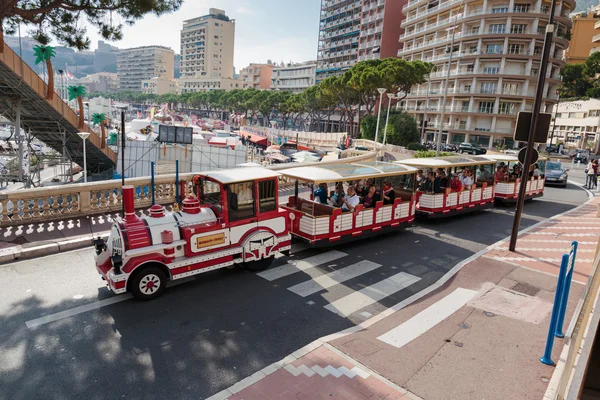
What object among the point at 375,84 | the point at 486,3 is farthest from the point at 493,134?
the point at 375,84

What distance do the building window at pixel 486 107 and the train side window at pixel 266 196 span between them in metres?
63.5

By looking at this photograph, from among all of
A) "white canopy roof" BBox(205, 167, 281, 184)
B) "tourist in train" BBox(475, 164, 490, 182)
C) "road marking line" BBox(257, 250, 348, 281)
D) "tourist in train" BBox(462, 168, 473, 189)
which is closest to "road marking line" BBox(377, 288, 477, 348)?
"road marking line" BBox(257, 250, 348, 281)

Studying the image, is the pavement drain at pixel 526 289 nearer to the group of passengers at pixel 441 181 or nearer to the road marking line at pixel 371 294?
the road marking line at pixel 371 294

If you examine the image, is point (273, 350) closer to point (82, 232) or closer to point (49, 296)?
point (49, 296)

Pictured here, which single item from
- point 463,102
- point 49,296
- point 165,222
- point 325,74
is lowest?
point 49,296

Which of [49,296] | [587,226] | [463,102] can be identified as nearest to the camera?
[49,296]

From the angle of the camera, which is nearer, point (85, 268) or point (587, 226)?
point (85, 268)

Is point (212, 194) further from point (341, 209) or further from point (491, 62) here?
point (491, 62)

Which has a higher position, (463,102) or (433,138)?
(463,102)

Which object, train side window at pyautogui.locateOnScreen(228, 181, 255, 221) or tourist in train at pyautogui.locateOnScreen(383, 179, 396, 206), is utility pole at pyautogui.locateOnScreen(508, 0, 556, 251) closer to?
tourist in train at pyautogui.locateOnScreen(383, 179, 396, 206)

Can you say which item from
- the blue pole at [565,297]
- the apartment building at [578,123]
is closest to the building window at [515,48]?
the apartment building at [578,123]

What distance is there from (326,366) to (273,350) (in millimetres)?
977

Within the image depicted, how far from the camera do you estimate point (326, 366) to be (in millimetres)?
6102

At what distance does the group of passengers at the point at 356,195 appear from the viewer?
12.0 metres
